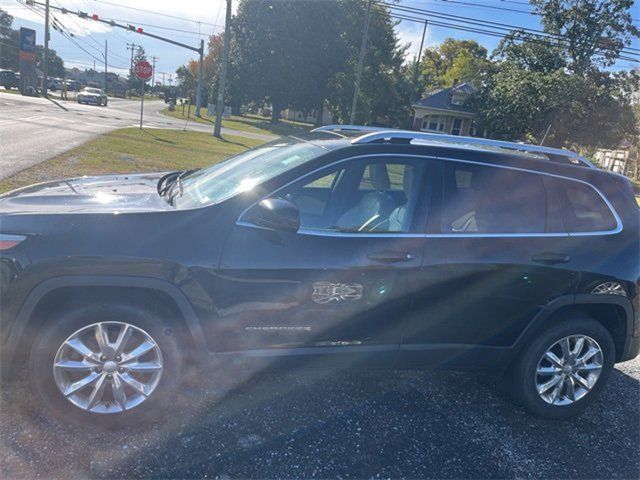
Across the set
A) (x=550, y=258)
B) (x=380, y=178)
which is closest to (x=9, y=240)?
(x=380, y=178)

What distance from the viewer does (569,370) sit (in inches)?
137

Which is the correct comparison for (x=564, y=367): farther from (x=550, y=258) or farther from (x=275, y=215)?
(x=275, y=215)

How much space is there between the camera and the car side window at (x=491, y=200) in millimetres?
3160

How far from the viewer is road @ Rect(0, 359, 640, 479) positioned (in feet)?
8.64

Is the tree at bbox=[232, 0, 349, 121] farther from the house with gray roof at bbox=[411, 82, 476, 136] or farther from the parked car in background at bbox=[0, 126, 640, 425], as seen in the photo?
the parked car in background at bbox=[0, 126, 640, 425]

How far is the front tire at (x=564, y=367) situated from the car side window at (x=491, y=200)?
0.81 metres

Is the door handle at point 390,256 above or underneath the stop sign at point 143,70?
underneath

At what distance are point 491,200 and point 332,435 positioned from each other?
74.7 inches

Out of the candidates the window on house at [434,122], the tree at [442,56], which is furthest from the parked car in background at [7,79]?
the tree at [442,56]

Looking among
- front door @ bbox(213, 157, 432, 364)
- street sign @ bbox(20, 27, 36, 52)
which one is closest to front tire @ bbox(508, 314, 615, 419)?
front door @ bbox(213, 157, 432, 364)

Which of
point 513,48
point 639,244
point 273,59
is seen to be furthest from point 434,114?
point 639,244

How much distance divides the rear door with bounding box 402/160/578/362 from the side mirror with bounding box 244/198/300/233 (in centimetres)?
90

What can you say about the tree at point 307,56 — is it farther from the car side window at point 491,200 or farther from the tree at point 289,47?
the car side window at point 491,200

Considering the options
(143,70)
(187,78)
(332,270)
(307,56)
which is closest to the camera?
(332,270)
